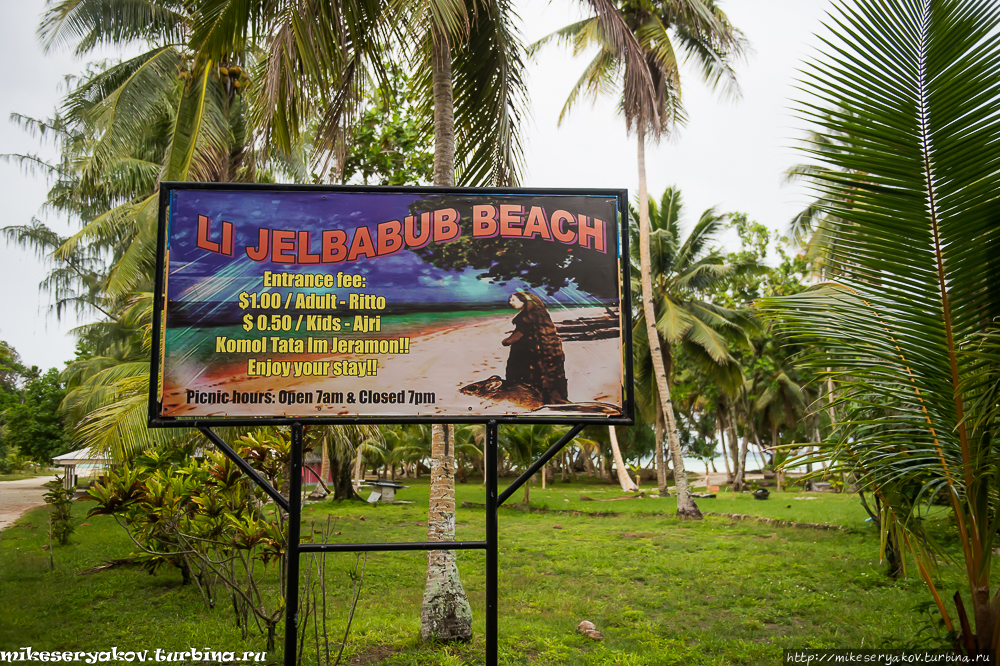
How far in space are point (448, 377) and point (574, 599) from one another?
505cm

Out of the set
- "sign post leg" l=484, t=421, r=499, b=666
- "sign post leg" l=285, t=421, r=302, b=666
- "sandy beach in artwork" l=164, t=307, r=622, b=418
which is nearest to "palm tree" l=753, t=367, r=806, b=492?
"sandy beach in artwork" l=164, t=307, r=622, b=418

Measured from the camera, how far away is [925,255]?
3820 mm

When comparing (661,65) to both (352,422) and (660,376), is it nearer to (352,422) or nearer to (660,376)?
(660,376)

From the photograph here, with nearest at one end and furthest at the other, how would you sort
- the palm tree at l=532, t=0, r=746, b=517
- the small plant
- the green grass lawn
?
the green grass lawn → the small plant → the palm tree at l=532, t=0, r=746, b=517

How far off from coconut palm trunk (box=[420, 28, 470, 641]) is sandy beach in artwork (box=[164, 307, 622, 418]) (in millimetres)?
2302

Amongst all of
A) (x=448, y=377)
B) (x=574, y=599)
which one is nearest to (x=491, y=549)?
(x=448, y=377)

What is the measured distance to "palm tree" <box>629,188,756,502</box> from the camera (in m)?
22.3

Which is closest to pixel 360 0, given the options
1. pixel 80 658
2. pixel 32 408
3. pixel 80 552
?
pixel 80 658

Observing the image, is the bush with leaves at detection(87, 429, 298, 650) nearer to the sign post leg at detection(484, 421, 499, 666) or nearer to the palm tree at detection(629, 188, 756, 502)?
the sign post leg at detection(484, 421, 499, 666)

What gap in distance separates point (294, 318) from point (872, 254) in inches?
151

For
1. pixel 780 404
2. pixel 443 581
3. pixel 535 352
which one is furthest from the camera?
pixel 780 404

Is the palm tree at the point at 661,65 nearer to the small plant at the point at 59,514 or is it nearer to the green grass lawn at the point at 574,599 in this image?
the green grass lawn at the point at 574,599

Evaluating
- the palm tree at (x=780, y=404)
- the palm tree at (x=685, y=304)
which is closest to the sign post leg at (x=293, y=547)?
the palm tree at (x=685, y=304)

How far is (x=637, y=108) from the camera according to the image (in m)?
9.24
